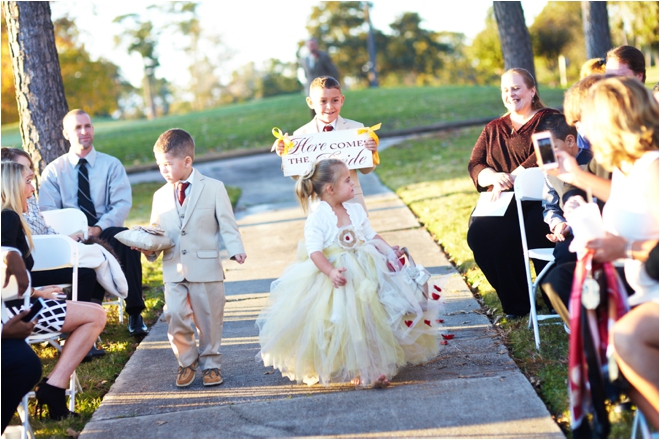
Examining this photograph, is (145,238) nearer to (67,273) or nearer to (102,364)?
(67,273)

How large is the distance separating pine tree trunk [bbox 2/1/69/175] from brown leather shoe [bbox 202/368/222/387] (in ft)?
12.8

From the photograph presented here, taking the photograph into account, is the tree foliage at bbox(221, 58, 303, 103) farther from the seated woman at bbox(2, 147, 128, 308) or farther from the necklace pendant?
the necklace pendant

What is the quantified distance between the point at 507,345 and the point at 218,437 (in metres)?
2.12

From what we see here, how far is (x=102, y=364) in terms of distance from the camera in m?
5.37

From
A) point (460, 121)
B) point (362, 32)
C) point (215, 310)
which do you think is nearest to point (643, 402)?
point (215, 310)

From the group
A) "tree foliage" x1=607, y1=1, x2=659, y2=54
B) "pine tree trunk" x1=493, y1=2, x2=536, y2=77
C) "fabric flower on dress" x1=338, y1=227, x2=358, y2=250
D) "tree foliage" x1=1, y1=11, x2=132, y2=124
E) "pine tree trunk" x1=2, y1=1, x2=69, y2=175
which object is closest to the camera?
"fabric flower on dress" x1=338, y1=227, x2=358, y2=250

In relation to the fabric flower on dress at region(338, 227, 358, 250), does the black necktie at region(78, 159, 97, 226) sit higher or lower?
higher

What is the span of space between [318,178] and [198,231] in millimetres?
908

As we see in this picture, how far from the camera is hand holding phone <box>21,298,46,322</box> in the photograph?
4.24 m

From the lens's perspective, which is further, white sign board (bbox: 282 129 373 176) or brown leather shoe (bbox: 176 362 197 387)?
white sign board (bbox: 282 129 373 176)

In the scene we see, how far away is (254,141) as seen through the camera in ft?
67.2

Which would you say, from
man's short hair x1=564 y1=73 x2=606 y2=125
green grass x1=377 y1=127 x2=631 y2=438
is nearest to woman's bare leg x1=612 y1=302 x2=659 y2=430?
green grass x1=377 y1=127 x2=631 y2=438

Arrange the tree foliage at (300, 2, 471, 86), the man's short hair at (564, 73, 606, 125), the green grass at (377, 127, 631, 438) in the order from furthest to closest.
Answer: the tree foliage at (300, 2, 471, 86) < the green grass at (377, 127, 631, 438) < the man's short hair at (564, 73, 606, 125)

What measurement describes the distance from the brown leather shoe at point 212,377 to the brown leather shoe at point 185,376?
108mm
